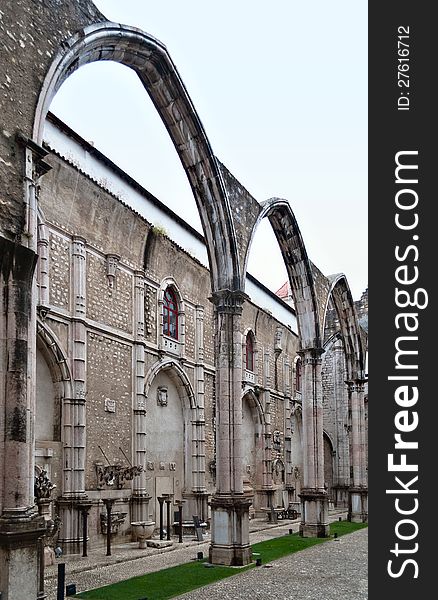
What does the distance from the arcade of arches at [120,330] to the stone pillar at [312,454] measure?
4 centimetres

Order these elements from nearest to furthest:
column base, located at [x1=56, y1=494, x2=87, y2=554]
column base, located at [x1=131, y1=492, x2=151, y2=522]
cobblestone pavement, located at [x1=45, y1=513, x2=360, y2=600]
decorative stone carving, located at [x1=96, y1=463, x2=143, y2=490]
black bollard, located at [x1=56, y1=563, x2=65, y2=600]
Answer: black bollard, located at [x1=56, y1=563, x2=65, y2=600]
cobblestone pavement, located at [x1=45, y1=513, x2=360, y2=600]
column base, located at [x1=56, y1=494, x2=87, y2=554]
decorative stone carving, located at [x1=96, y1=463, x2=143, y2=490]
column base, located at [x1=131, y1=492, x2=151, y2=522]

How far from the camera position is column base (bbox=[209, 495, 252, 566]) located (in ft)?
41.4

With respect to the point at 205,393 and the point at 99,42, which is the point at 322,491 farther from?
the point at 99,42

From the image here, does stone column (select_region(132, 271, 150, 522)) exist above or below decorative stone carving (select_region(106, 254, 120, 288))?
below

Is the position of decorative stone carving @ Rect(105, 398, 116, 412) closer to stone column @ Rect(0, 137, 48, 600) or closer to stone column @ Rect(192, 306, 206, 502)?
stone column @ Rect(192, 306, 206, 502)

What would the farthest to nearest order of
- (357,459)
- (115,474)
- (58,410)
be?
(357,459) < (115,474) < (58,410)

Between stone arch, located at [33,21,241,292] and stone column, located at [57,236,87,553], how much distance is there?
3.45 metres

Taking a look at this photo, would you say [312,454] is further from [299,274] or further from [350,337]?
[350,337]

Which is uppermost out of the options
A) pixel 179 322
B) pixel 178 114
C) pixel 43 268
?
pixel 178 114

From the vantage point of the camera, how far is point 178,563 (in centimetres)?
1330

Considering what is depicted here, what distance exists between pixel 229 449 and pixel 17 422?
6.22 meters

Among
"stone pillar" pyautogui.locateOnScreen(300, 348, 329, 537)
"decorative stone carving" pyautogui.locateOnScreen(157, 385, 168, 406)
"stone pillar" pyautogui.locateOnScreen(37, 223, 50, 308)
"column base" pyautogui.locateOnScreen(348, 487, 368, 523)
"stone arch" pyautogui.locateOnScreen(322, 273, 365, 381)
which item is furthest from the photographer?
"stone arch" pyautogui.locateOnScreen(322, 273, 365, 381)

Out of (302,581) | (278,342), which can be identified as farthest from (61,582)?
(278,342)

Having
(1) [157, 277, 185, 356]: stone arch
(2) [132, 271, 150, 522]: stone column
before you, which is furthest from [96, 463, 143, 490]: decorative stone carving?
(1) [157, 277, 185, 356]: stone arch
